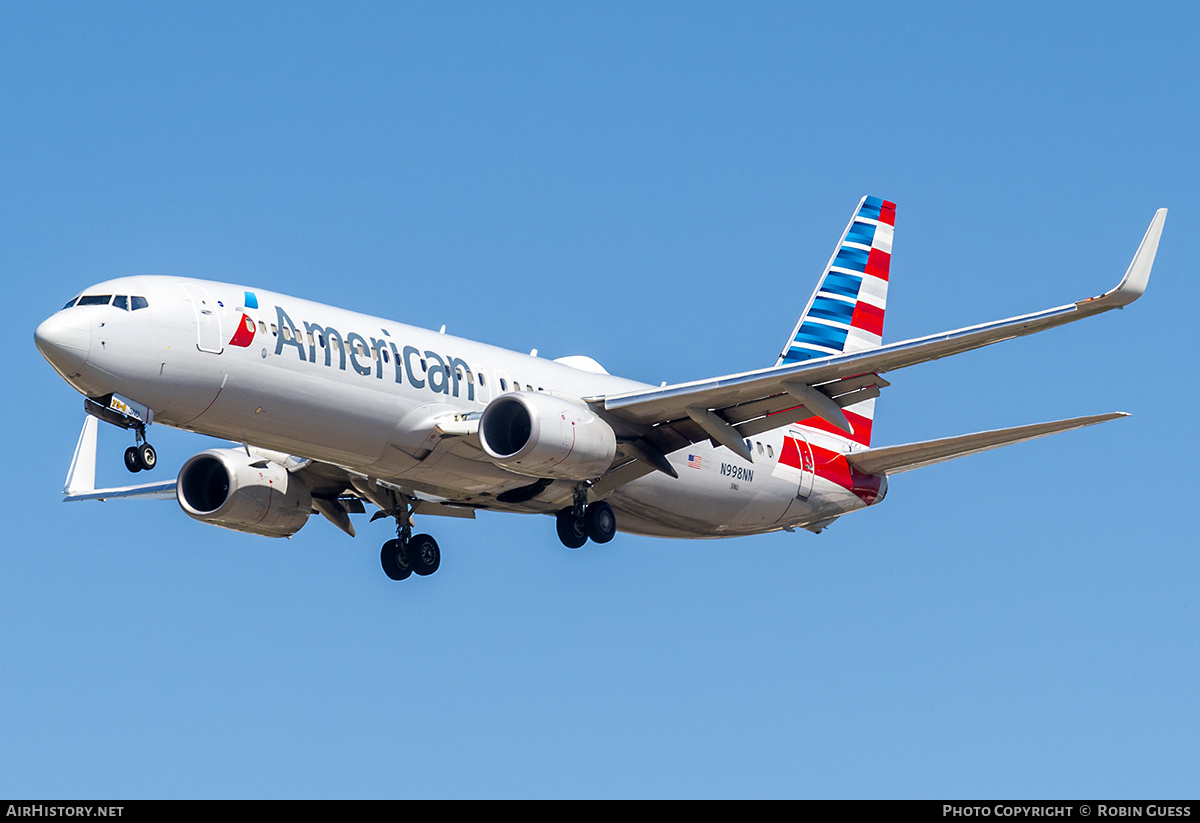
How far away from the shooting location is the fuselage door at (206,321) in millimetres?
30156

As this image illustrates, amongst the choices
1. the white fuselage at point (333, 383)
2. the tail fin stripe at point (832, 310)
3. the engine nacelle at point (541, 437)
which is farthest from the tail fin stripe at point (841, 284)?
the engine nacelle at point (541, 437)

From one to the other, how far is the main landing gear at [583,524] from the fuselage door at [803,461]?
663 cm

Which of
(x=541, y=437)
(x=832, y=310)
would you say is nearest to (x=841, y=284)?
(x=832, y=310)

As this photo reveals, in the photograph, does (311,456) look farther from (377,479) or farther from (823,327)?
(823,327)

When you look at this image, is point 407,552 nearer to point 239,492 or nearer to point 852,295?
point 239,492

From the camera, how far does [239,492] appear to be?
119ft

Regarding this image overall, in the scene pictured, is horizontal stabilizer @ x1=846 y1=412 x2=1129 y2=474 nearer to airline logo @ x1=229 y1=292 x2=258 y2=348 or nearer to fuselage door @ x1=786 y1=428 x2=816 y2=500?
fuselage door @ x1=786 y1=428 x2=816 y2=500

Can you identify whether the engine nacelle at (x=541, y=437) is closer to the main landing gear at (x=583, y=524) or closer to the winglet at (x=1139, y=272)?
the main landing gear at (x=583, y=524)

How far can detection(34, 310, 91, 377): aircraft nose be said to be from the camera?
95.0 feet

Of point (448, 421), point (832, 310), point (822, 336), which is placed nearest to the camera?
point (448, 421)

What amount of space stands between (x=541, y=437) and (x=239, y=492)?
795cm

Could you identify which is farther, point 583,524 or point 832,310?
point 832,310

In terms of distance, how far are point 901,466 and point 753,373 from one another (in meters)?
8.25

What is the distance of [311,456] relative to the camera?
32688 millimetres
